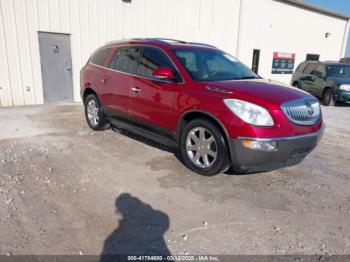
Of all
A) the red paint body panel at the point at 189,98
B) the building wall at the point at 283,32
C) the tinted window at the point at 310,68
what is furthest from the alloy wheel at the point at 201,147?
the building wall at the point at 283,32

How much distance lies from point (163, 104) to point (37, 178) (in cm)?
197

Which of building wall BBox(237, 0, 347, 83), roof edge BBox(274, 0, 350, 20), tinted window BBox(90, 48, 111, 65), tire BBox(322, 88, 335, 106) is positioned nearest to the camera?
tinted window BBox(90, 48, 111, 65)

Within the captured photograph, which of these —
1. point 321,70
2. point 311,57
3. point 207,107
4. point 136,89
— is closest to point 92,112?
point 136,89

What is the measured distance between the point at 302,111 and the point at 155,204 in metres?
2.17

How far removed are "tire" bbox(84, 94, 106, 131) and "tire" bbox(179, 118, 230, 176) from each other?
Result: 2328 mm

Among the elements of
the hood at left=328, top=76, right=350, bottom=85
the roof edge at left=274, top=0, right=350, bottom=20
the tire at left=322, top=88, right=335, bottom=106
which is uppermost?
the roof edge at left=274, top=0, right=350, bottom=20

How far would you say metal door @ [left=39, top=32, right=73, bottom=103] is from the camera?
9.08m

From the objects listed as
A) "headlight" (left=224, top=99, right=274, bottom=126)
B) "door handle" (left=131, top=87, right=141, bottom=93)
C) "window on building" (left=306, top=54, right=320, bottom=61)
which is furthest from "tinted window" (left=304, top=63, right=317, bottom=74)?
"headlight" (left=224, top=99, right=274, bottom=126)

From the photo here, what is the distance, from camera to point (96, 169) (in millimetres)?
4426

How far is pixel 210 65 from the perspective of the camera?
15.7 feet

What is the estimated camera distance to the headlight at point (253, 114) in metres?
3.59

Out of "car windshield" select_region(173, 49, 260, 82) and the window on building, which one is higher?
"car windshield" select_region(173, 49, 260, 82)

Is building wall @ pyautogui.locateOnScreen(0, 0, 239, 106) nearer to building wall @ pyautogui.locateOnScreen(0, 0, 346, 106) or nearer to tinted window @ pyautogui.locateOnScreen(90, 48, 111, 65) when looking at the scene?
building wall @ pyautogui.locateOnScreen(0, 0, 346, 106)

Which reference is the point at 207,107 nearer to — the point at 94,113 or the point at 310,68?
the point at 94,113
